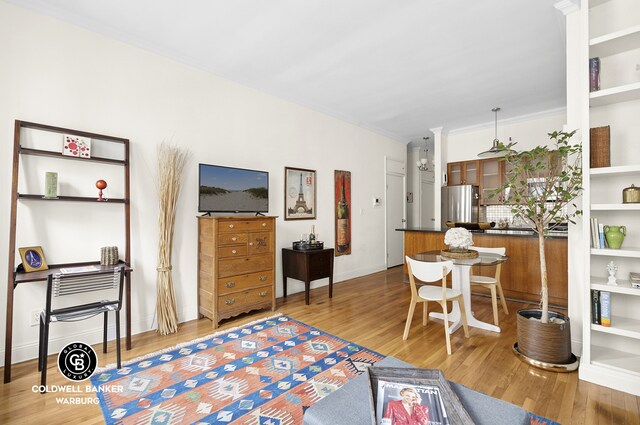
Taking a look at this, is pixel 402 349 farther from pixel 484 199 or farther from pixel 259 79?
pixel 484 199

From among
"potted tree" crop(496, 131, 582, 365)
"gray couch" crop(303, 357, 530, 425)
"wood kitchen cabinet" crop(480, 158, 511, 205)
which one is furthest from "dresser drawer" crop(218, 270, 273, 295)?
"wood kitchen cabinet" crop(480, 158, 511, 205)

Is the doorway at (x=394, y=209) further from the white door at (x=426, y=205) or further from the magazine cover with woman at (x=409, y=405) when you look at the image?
the magazine cover with woman at (x=409, y=405)

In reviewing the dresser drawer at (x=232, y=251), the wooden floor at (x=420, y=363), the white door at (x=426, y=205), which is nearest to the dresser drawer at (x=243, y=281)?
the dresser drawer at (x=232, y=251)

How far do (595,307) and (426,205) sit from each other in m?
5.58

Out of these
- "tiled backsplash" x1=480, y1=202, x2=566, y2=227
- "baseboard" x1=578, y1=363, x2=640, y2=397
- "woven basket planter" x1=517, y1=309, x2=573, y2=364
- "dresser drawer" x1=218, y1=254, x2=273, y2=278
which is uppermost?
"tiled backsplash" x1=480, y1=202, x2=566, y2=227

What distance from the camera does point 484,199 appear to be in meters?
5.98

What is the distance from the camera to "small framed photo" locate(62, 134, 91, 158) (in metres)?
2.56

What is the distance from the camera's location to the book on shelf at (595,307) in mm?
2207

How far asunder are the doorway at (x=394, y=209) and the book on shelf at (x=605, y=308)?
13.7ft

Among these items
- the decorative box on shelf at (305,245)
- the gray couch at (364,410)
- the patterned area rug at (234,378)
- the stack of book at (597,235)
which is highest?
the stack of book at (597,235)

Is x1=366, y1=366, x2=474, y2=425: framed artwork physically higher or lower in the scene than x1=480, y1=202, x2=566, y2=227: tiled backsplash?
lower

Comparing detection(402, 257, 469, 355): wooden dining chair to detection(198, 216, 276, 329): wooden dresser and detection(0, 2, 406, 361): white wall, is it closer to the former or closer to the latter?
detection(198, 216, 276, 329): wooden dresser

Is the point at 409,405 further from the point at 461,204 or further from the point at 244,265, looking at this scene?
the point at 461,204

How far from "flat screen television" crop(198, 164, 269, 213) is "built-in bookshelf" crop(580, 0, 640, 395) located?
3.20 meters
